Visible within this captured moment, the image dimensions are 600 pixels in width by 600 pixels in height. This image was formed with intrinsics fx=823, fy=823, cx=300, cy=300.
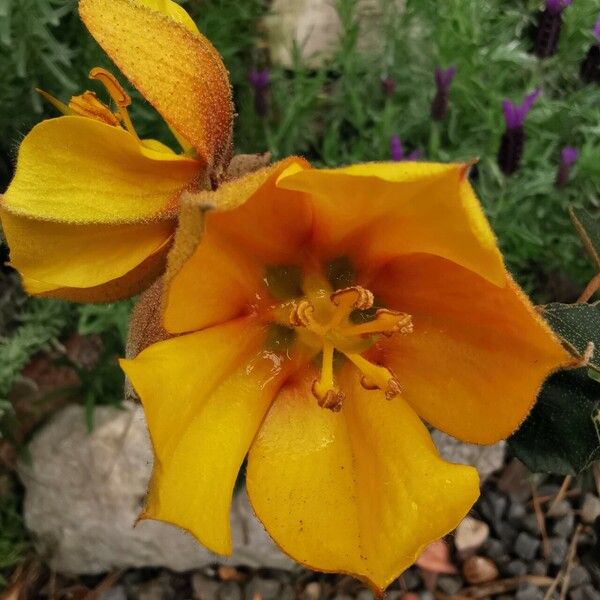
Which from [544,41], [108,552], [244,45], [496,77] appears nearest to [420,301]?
[544,41]

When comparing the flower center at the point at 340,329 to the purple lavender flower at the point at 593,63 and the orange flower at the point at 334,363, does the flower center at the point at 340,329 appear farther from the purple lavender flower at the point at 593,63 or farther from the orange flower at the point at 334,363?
the purple lavender flower at the point at 593,63

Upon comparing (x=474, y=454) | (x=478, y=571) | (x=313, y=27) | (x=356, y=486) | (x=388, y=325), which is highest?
(x=388, y=325)

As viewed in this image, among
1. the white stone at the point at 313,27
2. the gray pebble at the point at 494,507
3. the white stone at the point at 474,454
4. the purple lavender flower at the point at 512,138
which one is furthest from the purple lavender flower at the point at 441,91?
the gray pebble at the point at 494,507

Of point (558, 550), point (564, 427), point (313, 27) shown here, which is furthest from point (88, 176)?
point (313, 27)

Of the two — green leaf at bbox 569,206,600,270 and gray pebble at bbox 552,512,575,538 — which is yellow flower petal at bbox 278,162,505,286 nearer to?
green leaf at bbox 569,206,600,270

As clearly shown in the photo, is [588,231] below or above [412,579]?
above

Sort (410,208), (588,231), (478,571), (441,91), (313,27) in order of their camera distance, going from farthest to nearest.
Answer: (313,27) → (478,571) → (441,91) → (588,231) → (410,208)

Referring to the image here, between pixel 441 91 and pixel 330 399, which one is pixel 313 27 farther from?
pixel 330 399
